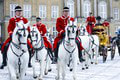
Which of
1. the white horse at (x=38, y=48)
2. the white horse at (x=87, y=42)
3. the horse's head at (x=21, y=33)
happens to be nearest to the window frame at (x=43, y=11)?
the white horse at (x=87, y=42)

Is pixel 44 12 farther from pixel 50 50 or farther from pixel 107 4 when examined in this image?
pixel 50 50

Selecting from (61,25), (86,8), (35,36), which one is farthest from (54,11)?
(61,25)

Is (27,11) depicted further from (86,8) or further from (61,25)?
(61,25)

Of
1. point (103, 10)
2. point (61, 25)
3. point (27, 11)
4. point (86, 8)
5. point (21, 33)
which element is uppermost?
point (86, 8)

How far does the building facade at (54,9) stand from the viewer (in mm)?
48791

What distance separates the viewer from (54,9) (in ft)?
170

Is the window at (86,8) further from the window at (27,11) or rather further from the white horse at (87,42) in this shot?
the white horse at (87,42)

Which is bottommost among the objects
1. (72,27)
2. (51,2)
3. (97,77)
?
(97,77)

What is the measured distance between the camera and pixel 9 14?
48.8 meters

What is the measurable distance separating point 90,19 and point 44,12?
30857mm

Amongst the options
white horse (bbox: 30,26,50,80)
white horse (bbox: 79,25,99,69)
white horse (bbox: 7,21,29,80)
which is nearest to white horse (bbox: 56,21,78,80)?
white horse (bbox: 30,26,50,80)

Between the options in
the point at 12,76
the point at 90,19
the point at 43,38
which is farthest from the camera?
the point at 90,19

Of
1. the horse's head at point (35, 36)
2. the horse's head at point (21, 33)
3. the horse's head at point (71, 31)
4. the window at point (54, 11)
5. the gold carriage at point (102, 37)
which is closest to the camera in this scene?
the horse's head at point (21, 33)

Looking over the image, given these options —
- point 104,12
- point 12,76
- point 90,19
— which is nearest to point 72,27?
point 12,76
